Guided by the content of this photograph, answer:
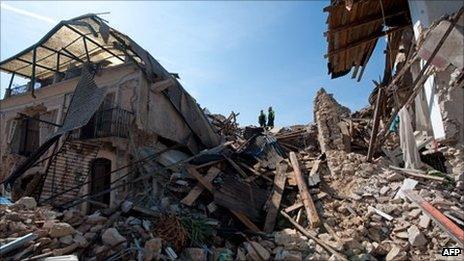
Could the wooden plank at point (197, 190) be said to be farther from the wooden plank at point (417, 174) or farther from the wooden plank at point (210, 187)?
the wooden plank at point (417, 174)

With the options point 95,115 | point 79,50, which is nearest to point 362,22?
point 95,115

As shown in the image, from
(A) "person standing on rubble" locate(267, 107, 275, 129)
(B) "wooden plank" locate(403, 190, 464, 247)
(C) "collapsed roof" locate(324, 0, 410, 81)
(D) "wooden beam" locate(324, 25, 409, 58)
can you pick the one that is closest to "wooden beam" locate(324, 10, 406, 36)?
(C) "collapsed roof" locate(324, 0, 410, 81)

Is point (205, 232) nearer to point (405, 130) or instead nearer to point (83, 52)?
point (405, 130)

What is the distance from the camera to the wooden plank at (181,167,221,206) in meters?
10.4

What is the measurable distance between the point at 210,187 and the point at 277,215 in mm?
2382

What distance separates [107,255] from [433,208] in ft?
24.2

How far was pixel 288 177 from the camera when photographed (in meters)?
11.2

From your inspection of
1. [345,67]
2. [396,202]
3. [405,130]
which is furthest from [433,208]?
[345,67]

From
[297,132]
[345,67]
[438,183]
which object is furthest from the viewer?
[297,132]

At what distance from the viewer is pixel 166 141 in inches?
604

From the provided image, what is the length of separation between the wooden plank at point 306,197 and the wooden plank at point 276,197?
40cm

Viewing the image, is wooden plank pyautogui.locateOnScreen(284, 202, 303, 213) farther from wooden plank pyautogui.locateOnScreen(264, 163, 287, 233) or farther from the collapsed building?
wooden plank pyautogui.locateOnScreen(264, 163, 287, 233)

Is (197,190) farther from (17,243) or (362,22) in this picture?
(362,22)

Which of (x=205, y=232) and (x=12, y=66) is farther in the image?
(x=12, y=66)
